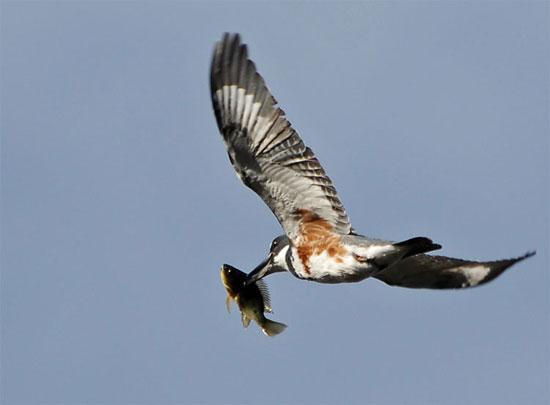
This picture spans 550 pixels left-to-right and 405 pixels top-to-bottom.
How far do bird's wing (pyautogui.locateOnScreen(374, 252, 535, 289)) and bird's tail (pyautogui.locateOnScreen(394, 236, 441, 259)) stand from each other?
0.82m

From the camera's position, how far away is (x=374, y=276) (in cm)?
1309

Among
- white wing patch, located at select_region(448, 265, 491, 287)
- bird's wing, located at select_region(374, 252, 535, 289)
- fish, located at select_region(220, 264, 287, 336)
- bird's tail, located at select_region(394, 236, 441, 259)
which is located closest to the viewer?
bird's tail, located at select_region(394, 236, 441, 259)

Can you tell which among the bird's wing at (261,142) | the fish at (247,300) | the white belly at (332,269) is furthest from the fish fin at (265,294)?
the bird's wing at (261,142)

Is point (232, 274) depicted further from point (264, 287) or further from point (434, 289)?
point (434, 289)

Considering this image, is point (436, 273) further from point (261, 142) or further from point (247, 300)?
point (261, 142)

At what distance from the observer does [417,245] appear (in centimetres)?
1167

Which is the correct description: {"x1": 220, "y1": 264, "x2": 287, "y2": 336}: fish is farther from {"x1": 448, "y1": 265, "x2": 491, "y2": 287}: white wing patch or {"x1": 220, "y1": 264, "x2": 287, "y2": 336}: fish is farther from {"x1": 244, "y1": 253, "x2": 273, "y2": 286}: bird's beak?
{"x1": 448, "y1": 265, "x2": 491, "y2": 287}: white wing patch

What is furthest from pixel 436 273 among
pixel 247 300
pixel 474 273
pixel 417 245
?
pixel 247 300

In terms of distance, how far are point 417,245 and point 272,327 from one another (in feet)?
7.49

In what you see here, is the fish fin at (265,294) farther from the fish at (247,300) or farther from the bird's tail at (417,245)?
the bird's tail at (417,245)

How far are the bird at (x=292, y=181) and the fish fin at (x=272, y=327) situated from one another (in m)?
0.50

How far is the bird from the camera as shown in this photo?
41.6 ft

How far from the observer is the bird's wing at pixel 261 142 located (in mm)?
12766

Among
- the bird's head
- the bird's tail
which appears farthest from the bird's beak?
the bird's tail
